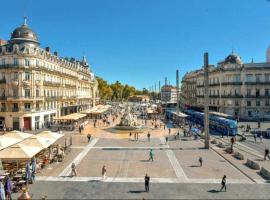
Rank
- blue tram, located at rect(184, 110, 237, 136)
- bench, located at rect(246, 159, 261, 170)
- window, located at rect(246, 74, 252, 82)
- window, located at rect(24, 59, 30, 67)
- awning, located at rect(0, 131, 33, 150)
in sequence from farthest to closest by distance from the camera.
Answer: window, located at rect(246, 74, 252, 82), window, located at rect(24, 59, 30, 67), blue tram, located at rect(184, 110, 237, 136), bench, located at rect(246, 159, 261, 170), awning, located at rect(0, 131, 33, 150)

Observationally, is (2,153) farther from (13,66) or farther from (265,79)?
(265,79)

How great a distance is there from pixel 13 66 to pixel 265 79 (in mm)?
56237

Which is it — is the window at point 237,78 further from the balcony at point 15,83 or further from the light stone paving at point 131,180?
the light stone paving at point 131,180

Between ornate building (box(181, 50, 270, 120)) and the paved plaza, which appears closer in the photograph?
the paved plaza

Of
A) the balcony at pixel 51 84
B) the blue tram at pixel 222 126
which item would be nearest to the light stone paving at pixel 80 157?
the blue tram at pixel 222 126

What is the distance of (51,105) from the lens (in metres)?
67.5

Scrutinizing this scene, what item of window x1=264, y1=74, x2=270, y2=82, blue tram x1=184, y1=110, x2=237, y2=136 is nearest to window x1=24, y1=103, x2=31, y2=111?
blue tram x1=184, y1=110, x2=237, y2=136

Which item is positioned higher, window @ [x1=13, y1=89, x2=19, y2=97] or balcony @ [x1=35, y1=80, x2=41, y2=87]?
balcony @ [x1=35, y1=80, x2=41, y2=87]

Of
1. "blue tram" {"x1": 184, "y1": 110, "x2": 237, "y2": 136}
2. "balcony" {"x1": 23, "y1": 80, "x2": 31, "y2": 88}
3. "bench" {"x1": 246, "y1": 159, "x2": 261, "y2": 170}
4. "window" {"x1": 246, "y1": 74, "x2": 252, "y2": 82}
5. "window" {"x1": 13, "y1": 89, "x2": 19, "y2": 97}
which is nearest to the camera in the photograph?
"bench" {"x1": 246, "y1": 159, "x2": 261, "y2": 170}

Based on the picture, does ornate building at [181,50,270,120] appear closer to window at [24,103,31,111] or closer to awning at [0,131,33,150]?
window at [24,103,31,111]

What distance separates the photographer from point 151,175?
2553 cm

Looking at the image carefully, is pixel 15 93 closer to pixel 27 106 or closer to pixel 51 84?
pixel 27 106

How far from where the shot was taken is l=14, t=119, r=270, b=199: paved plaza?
20812 mm

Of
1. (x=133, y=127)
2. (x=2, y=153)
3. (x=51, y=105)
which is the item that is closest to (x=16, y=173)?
(x=2, y=153)
